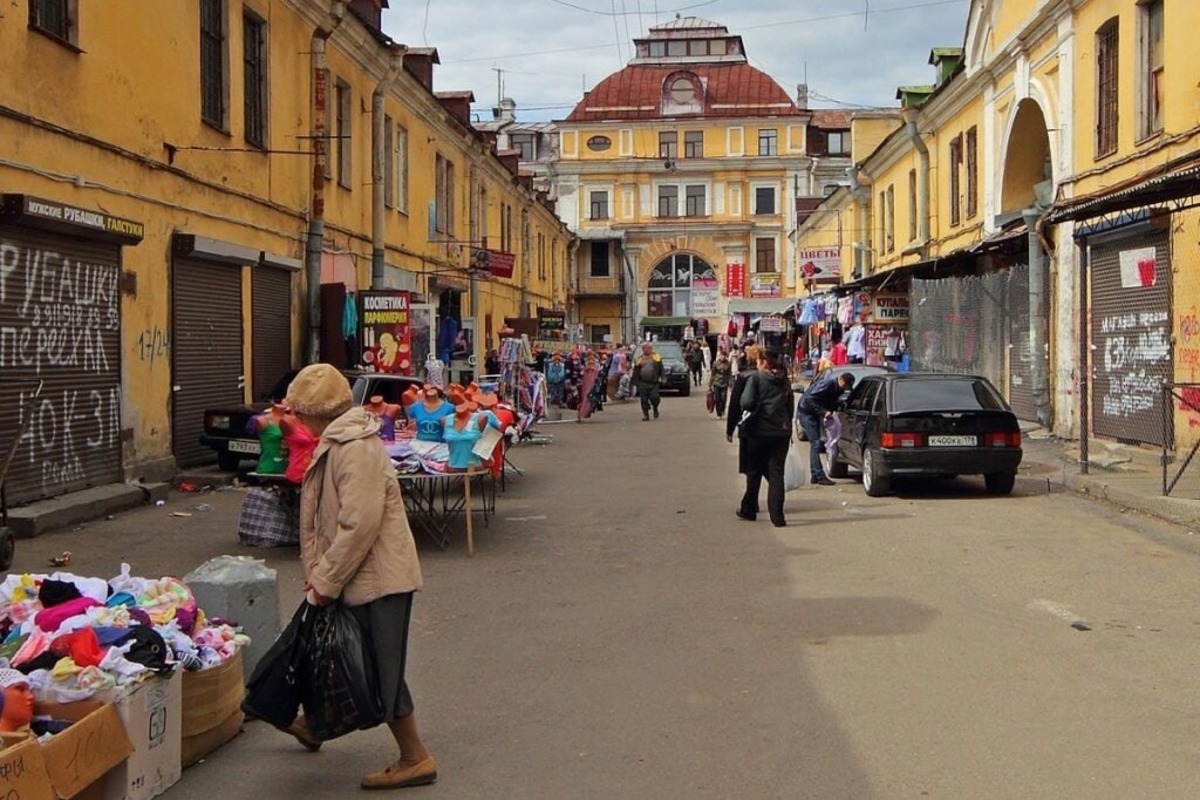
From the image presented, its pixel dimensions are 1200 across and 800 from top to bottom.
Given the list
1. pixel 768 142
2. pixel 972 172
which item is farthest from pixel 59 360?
pixel 768 142

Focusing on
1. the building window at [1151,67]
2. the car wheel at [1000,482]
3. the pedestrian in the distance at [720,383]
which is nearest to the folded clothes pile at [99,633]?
the car wheel at [1000,482]

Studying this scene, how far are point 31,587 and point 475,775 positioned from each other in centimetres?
219

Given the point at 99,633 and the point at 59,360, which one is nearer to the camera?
the point at 99,633

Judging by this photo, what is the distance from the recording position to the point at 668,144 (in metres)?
71.2

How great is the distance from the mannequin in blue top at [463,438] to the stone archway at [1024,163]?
15.9 metres

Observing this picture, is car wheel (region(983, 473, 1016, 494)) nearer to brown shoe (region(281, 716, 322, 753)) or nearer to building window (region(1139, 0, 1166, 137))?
building window (region(1139, 0, 1166, 137))

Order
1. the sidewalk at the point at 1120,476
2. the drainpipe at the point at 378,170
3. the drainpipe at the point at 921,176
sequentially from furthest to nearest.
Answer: the drainpipe at the point at 921,176, the drainpipe at the point at 378,170, the sidewalk at the point at 1120,476

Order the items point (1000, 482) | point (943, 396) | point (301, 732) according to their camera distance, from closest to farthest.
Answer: point (301, 732) < point (943, 396) < point (1000, 482)

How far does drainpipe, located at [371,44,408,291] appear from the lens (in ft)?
79.6

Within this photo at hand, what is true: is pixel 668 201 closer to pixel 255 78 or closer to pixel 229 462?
pixel 255 78

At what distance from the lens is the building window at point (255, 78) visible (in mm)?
18125

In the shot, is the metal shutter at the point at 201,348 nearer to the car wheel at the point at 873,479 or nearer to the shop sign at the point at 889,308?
the car wheel at the point at 873,479

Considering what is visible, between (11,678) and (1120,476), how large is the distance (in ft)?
41.5

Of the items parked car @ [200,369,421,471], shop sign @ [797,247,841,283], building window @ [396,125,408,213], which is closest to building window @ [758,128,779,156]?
shop sign @ [797,247,841,283]
